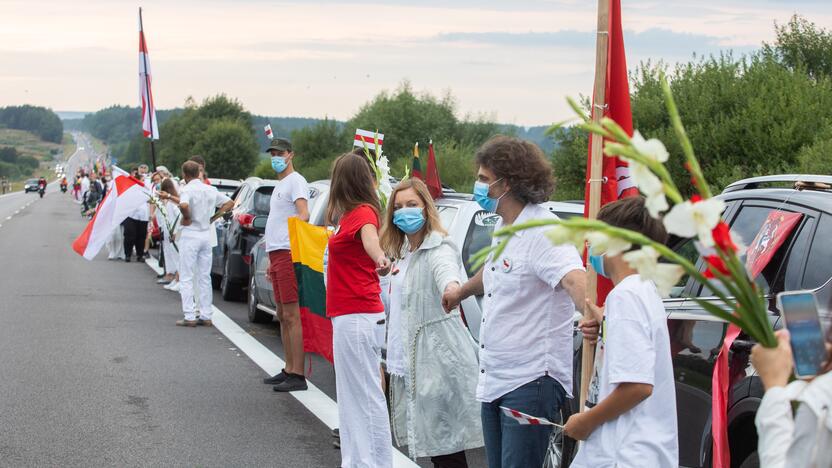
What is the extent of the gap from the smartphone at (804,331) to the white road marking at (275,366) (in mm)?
5096

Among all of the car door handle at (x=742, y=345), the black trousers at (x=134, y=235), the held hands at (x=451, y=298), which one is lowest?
the black trousers at (x=134, y=235)

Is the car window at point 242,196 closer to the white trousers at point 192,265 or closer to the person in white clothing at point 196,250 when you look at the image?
the person in white clothing at point 196,250

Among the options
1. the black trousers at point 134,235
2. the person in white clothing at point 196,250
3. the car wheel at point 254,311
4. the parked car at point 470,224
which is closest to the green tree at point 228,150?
the black trousers at point 134,235

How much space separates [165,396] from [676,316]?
5331 mm

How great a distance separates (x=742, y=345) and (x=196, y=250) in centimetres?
981

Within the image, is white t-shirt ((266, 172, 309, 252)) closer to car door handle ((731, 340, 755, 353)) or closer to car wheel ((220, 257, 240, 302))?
car door handle ((731, 340, 755, 353))

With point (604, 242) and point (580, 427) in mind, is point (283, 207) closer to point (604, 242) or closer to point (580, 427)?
point (580, 427)

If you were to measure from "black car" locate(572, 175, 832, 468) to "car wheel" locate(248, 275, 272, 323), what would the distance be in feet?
28.8

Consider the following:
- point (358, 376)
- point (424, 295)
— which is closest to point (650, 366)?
point (424, 295)

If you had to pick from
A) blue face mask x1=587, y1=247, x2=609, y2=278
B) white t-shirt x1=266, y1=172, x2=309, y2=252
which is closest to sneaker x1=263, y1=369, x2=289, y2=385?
white t-shirt x1=266, y1=172, x2=309, y2=252

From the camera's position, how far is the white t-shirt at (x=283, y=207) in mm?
9469

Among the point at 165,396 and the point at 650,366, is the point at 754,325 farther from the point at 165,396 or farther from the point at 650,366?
the point at 165,396

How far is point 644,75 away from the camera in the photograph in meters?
21.5

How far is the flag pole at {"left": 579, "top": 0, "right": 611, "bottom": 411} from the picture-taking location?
455 centimetres
